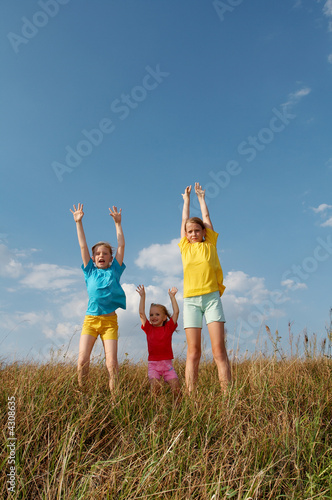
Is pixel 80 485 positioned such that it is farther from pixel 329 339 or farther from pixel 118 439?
pixel 329 339

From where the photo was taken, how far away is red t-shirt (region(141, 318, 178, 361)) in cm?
508

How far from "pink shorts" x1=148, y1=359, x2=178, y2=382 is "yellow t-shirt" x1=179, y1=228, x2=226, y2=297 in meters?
1.10

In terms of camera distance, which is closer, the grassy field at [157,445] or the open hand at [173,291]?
the grassy field at [157,445]

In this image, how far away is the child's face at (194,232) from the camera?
484 centimetres

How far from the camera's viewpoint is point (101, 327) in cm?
468

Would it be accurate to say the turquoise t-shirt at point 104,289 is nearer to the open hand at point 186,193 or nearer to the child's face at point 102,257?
the child's face at point 102,257

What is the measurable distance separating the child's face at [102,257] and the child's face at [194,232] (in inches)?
45.0

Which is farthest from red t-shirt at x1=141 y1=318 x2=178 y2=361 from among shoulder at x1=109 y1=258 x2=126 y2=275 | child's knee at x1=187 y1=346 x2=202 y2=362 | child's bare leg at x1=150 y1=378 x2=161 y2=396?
shoulder at x1=109 y1=258 x2=126 y2=275

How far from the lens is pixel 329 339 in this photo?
6164 mm

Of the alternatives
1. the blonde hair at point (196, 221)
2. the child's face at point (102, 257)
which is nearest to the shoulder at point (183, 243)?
the blonde hair at point (196, 221)

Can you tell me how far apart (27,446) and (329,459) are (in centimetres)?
245

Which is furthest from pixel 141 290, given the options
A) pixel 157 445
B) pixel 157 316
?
pixel 157 445

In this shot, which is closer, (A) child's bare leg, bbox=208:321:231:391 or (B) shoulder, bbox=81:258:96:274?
(A) child's bare leg, bbox=208:321:231:391

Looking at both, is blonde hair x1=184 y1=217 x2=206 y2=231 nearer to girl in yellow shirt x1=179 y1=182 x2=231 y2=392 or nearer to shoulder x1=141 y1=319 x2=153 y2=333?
girl in yellow shirt x1=179 y1=182 x2=231 y2=392
